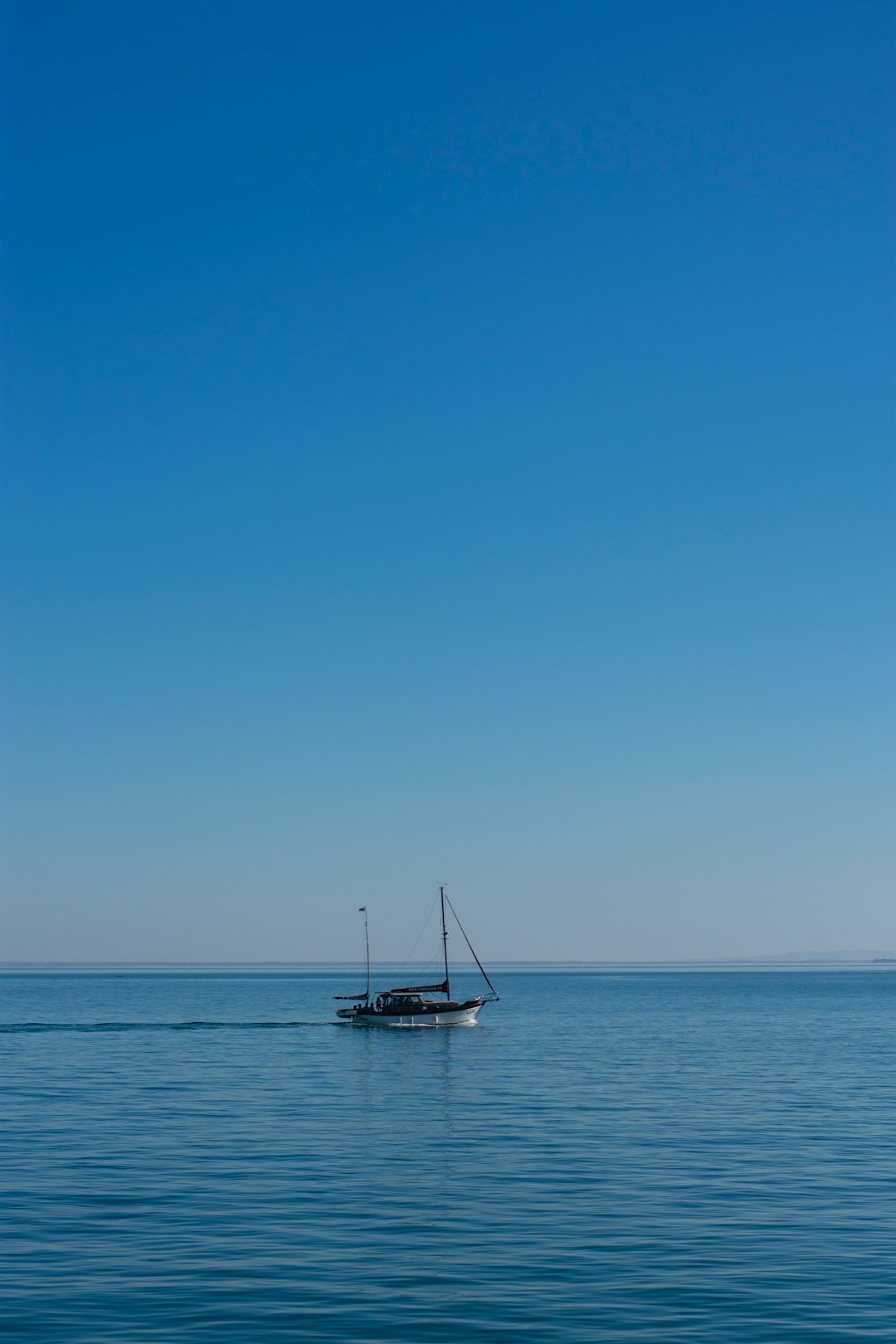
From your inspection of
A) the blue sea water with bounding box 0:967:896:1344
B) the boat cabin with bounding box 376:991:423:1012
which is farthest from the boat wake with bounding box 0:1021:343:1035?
the blue sea water with bounding box 0:967:896:1344

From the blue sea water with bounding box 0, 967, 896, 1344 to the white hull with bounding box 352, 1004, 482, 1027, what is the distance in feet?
147

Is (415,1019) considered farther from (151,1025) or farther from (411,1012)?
(151,1025)

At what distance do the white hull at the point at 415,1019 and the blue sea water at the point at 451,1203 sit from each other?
44853 mm

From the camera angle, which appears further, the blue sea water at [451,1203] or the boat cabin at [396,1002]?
the boat cabin at [396,1002]

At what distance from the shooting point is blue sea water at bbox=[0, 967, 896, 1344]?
1040 inches

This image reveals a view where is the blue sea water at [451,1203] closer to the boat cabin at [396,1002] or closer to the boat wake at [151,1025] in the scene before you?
the boat wake at [151,1025]

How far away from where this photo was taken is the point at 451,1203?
3769 cm

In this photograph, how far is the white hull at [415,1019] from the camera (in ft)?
421

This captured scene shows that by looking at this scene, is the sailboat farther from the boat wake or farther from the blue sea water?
the blue sea water

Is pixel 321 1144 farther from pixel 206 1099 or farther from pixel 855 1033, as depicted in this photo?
pixel 855 1033

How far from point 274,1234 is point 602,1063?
176 feet

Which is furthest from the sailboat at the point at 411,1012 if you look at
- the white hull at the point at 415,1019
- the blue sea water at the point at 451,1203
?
the blue sea water at the point at 451,1203

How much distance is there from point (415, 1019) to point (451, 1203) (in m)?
94.6

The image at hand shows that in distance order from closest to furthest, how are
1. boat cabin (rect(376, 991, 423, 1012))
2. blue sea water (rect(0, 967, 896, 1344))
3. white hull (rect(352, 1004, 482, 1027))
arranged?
1. blue sea water (rect(0, 967, 896, 1344))
2. white hull (rect(352, 1004, 482, 1027))
3. boat cabin (rect(376, 991, 423, 1012))
